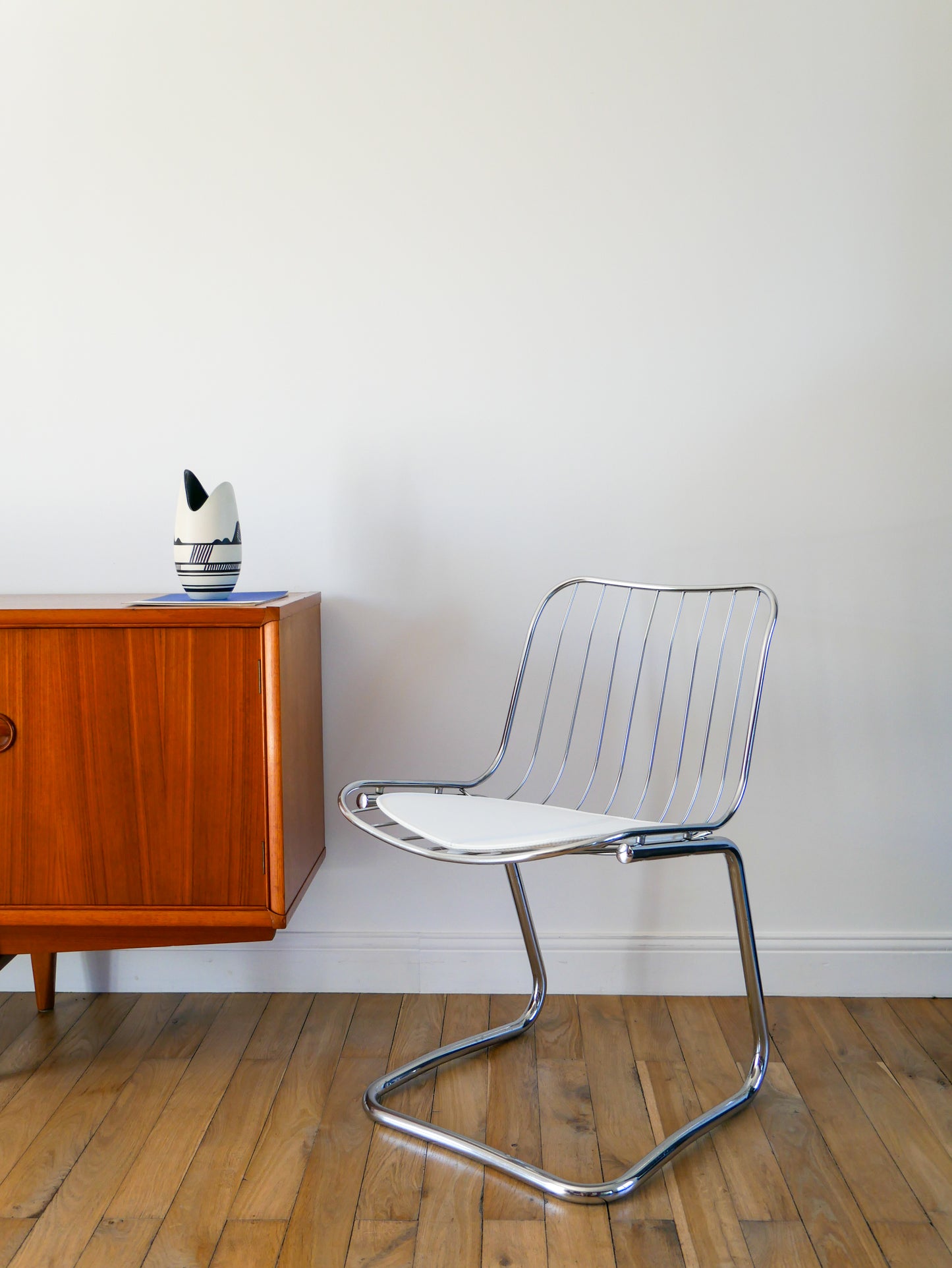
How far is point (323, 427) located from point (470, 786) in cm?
78

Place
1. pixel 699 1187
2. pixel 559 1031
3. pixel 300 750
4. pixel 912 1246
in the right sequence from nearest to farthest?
pixel 912 1246, pixel 699 1187, pixel 300 750, pixel 559 1031

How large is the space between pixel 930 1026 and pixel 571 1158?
0.84m

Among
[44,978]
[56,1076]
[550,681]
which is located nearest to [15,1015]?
[44,978]

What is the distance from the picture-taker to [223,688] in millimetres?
1564

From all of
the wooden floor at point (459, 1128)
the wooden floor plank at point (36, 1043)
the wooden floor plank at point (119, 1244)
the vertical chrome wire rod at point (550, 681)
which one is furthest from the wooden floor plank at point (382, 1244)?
the vertical chrome wire rod at point (550, 681)

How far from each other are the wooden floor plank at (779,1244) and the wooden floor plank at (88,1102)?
96 centimetres

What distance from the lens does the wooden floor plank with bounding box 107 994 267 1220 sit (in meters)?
1.37

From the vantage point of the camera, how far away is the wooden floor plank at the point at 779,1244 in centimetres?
→ 124

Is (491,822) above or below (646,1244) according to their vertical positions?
above

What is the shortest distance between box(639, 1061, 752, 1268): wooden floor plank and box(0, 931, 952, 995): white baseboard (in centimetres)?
32

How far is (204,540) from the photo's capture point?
1.68 m

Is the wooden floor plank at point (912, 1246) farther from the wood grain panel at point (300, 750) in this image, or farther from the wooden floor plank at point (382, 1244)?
the wood grain panel at point (300, 750)

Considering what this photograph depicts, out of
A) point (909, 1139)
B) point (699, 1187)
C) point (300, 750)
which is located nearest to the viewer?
A: point (699, 1187)

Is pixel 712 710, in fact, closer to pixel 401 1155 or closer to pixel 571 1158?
pixel 571 1158
